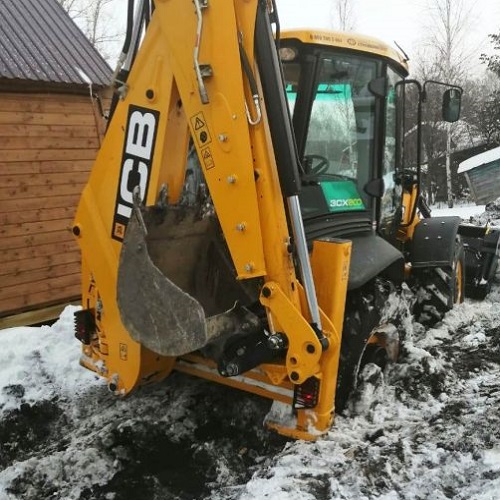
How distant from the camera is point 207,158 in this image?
2.82 m

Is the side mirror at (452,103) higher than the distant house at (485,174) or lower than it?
higher

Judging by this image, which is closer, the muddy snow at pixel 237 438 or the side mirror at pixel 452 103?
the muddy snow at pixel 237 438

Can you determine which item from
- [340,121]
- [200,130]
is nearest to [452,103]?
[340,121]

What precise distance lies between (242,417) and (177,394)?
545 mm

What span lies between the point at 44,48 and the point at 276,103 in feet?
17.2

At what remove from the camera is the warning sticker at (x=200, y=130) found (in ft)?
9.16

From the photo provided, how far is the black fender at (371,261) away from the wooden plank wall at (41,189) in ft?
14.2

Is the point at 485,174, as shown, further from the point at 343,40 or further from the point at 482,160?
the point at 343,40

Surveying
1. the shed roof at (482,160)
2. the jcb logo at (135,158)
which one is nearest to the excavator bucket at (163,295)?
the jcb logo at (135,158)

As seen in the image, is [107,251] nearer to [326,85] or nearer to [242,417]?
[242,417]

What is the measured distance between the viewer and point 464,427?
3098 mm

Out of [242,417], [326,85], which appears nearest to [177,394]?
[242,417]

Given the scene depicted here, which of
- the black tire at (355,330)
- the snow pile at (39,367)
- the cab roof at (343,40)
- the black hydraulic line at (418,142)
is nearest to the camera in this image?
the black tire at (355,330)

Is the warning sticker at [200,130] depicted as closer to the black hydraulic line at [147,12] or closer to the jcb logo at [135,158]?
the jcb logo at [135,158]
